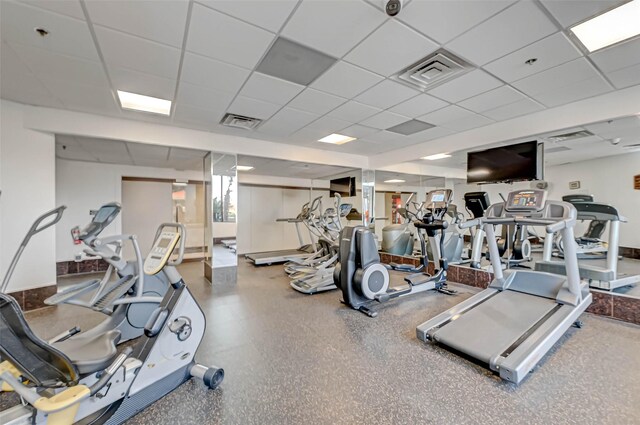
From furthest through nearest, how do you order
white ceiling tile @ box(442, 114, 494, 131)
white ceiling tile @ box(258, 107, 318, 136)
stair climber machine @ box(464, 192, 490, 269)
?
stair climber machine @ box(464, 192, 490, 269)
white ceiling tile @ box(442, 114, 494, 131)
white ceiling tile @ box(258, 107, 318, 136)

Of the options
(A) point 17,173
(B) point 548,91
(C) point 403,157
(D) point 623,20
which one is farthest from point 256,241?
(D) point 623,20

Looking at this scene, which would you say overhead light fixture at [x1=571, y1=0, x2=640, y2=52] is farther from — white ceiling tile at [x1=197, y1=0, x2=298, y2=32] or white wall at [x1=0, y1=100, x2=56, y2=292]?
white wall at [x1=0, y1=100, x2=56, y2=292]

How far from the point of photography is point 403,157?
244 inches

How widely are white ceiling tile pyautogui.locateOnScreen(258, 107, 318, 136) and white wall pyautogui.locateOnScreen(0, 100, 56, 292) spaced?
3042mm

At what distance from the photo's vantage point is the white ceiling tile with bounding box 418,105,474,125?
3903 mm

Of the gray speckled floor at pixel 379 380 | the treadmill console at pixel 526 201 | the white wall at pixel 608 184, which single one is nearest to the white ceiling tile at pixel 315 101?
the treadmill console at pixel 526 201

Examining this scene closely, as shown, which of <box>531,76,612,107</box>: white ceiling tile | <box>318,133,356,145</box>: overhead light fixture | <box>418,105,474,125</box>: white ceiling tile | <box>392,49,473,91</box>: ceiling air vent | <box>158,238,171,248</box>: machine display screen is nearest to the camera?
<box>158,238,171,248</box>: machine display screen

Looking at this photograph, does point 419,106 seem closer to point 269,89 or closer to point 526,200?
point 526,200

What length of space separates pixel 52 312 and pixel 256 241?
5286 millimetres

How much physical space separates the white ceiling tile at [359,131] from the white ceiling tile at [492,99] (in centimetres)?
151

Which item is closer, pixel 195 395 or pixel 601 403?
pixel 601 403

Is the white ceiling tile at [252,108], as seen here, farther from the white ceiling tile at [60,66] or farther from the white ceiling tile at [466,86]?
the white ceiling tile at [466,86]

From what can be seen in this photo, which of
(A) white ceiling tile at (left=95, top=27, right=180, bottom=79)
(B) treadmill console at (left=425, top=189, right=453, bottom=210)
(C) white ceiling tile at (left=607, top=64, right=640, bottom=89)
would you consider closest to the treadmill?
(B) treadmill console at (left=425, top=189, right=453, bottom=210)

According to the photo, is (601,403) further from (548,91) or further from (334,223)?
(334,223)
